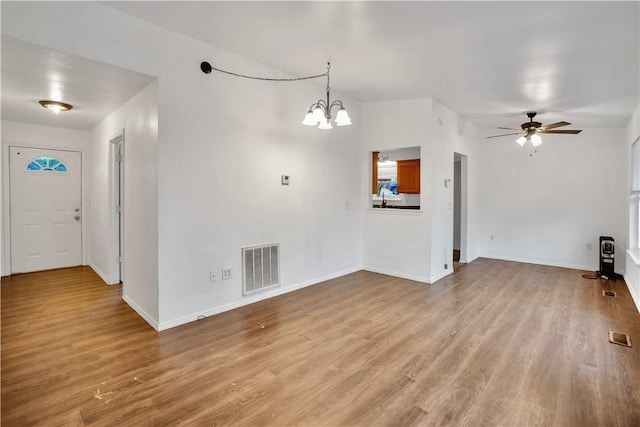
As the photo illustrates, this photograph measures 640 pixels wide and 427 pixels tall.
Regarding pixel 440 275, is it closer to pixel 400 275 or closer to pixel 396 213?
pixel 400 275

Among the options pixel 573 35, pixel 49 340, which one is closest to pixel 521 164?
pixel 573 35

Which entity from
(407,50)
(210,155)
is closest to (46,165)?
(210,155)

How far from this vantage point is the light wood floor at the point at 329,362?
1955 millimetres

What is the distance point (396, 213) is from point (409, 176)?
168 cm

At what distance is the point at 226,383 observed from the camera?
2.24 meters

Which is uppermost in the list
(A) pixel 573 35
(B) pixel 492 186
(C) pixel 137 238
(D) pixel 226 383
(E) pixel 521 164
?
(A) pixel 573 35

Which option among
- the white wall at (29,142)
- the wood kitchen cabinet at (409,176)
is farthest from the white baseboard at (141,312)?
the wood kitchen cabinet at (409,176)

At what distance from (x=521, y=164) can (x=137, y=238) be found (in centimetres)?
670

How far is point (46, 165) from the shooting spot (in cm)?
534

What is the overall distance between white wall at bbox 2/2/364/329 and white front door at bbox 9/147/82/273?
2.82 metres

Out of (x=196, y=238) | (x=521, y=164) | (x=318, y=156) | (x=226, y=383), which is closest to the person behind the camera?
(x=226, y=383)

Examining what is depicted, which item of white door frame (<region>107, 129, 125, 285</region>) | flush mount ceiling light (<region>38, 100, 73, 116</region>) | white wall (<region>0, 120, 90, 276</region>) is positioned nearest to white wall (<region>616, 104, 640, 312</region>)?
white door frame (<region>107, 129, 125, 285</region>)

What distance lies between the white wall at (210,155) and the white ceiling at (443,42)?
234 mm

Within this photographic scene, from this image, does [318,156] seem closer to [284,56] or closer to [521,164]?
[284,56]
